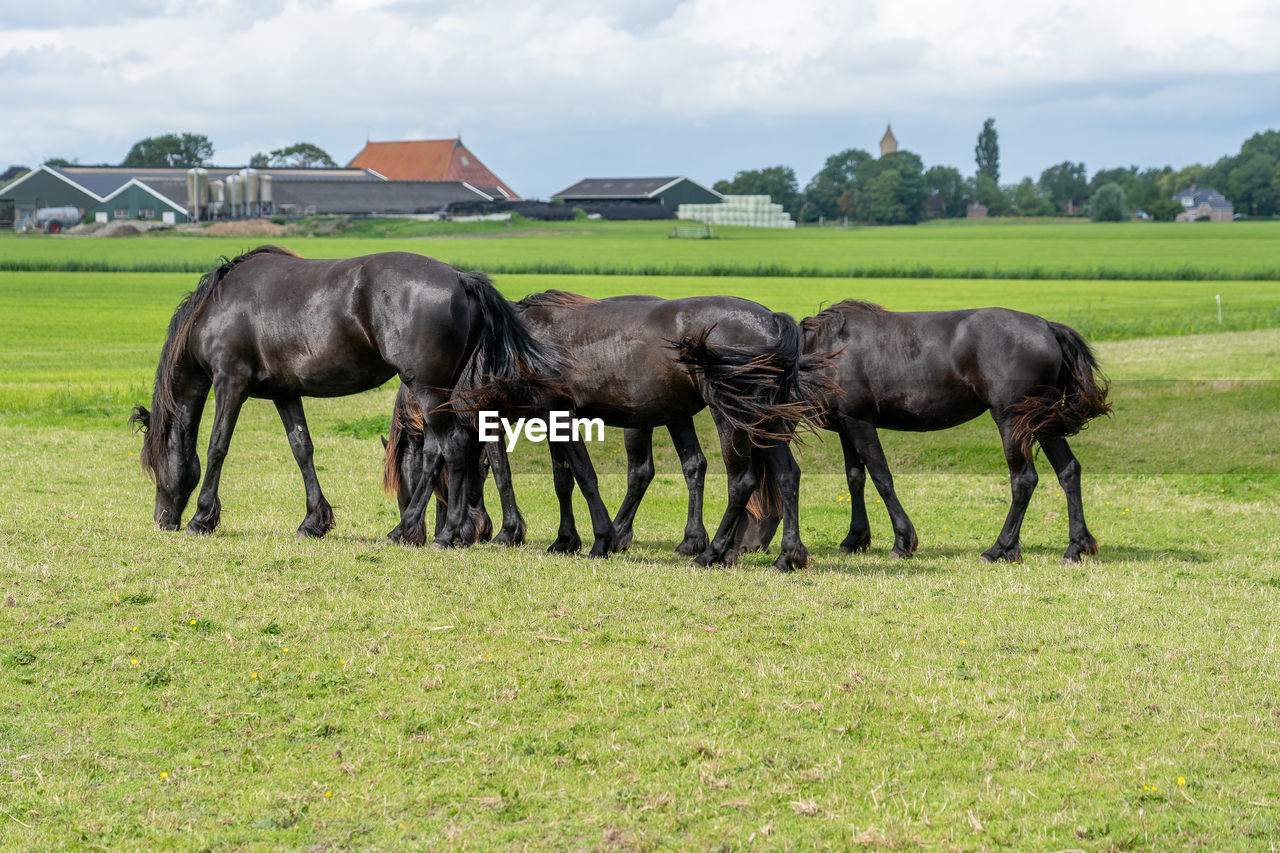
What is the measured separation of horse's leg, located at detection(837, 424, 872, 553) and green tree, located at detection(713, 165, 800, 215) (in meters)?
172

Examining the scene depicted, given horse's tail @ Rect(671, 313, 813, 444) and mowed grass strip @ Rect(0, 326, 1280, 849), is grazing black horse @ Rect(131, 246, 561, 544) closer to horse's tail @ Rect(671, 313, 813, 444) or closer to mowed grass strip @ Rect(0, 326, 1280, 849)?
mowed grass strip @ Rect(0, 326, 1280, 849)

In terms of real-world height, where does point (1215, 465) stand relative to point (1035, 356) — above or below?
below

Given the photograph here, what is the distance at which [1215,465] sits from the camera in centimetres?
1742

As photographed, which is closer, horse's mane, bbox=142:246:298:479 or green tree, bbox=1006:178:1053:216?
horse's mane, bbox=142:246:298:479

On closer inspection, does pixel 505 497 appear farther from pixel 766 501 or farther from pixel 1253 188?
pixel 1253 188

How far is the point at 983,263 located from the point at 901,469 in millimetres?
61642

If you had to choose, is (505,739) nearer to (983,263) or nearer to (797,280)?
(797,280)

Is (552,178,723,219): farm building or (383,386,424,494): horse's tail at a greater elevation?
(552,178,723,219): farm building

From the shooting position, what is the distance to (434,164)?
155m

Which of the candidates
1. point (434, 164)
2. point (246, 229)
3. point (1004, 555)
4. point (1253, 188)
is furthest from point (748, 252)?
point (1253, 188)

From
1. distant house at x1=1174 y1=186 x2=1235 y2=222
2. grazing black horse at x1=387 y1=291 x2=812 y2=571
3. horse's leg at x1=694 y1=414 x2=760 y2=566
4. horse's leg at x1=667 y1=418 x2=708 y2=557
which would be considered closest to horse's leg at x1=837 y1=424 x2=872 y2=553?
grazing black horse at x1=387 y1=291 x2=812 y2=571

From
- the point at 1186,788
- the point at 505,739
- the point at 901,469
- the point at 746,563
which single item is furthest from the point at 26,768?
the point at 901,469

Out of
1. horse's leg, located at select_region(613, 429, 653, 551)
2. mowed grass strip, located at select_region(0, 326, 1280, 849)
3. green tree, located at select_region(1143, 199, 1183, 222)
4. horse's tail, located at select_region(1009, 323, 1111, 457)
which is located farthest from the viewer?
green tree, located at select_region(1143, 199, 1183, 222)

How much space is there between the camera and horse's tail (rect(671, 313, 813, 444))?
980 cm
